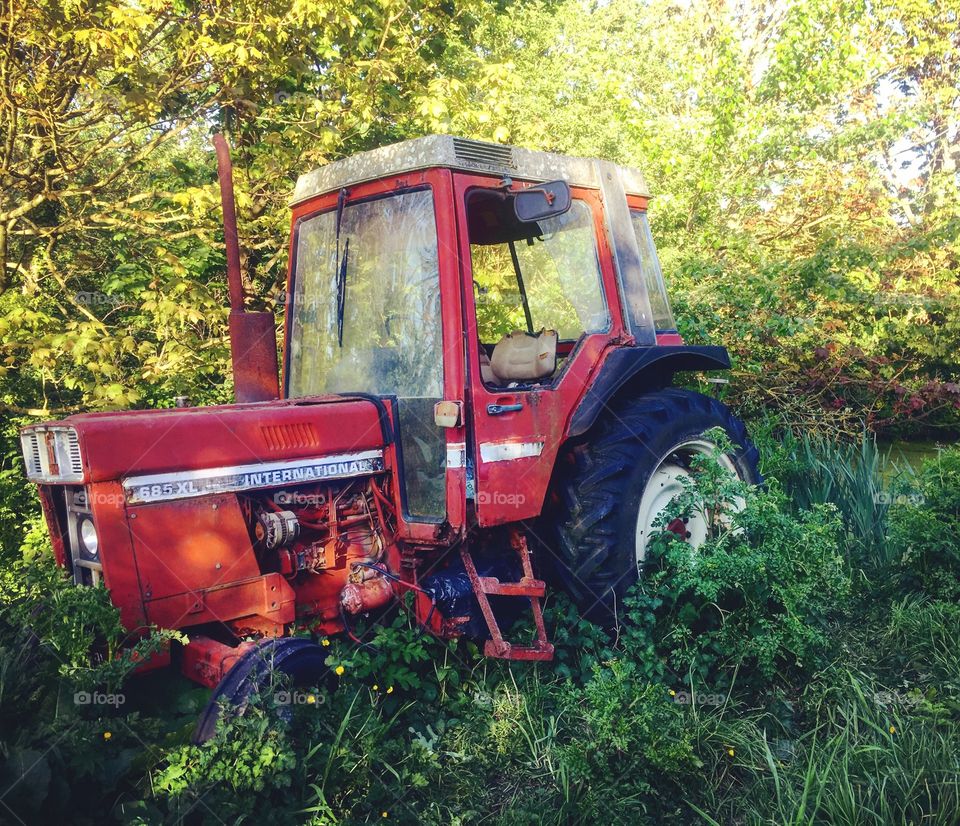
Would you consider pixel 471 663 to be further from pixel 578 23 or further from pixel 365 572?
pixel 578 23

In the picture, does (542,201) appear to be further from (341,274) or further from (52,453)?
(52,453)

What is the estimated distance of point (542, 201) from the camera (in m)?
3.38

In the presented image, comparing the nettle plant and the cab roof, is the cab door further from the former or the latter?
the nettle plant

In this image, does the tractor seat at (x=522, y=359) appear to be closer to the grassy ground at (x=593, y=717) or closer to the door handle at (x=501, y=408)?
the door handle at (x=501, y=408)

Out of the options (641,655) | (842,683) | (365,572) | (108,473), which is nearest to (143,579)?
(108,473)

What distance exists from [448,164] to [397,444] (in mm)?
1205

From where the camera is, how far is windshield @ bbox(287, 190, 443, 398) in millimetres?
3436

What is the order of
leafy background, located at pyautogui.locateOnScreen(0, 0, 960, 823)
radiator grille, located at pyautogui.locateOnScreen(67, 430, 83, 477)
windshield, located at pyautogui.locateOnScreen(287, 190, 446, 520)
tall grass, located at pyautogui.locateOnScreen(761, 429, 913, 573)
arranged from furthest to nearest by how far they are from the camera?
tall grass, located at pyautogui.locateOnScreen(761, 429, 913, 573), windshield, located at pyautogui.locateOnScreen(287, 190, 446, 520), radiator grille, located at pyautogui.locateOnScreen(67, 430, 83, 477), leafy background, located at pyautogui.locateOnScreen(0, 0, 960, 823)

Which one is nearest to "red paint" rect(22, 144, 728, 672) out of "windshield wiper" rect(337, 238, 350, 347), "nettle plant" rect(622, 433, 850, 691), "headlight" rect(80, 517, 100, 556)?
"headlight" rect(80, 517, 100, 556)

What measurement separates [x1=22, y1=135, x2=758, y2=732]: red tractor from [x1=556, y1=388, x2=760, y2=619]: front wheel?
0.01 metres

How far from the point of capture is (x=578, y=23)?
20.5m

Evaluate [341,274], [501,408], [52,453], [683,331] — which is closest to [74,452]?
[52,453]

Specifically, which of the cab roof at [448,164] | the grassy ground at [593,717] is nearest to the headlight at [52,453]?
the grassy ground at [593,717]

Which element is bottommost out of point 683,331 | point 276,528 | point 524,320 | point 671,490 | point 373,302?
point 671,490
